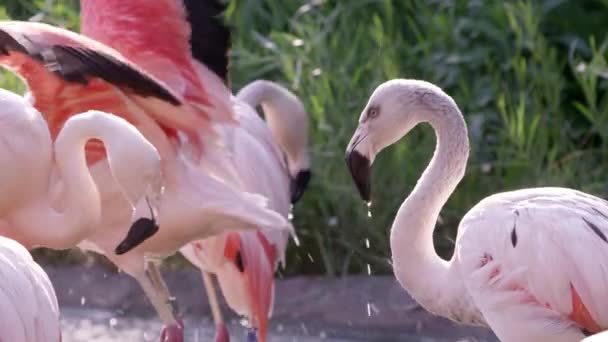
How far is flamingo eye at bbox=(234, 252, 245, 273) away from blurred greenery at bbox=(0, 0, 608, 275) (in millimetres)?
963

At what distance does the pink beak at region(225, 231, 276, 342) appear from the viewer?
5.65 metres

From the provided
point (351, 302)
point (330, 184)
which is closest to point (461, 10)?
point (330, 184)

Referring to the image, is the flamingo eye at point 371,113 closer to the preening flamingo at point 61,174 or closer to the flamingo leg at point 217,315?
the preening flamingo at point 61,174

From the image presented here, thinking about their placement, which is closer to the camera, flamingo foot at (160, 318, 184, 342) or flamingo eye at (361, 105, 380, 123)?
flamingo eye at (361, 105, 380, 123)

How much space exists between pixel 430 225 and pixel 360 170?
27 cm

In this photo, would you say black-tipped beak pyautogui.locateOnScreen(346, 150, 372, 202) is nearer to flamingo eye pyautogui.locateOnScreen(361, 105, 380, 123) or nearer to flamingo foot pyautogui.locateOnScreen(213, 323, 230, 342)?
flamingo eye pyautogui.locateOnScreen(361, 105, 380, 123)

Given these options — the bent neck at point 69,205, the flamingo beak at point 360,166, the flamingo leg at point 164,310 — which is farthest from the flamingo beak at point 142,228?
the flamingo leg at point 164,310

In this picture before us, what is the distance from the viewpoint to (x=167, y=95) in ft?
16.8

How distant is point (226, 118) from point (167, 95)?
0.53 meters

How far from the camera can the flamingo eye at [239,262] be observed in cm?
567

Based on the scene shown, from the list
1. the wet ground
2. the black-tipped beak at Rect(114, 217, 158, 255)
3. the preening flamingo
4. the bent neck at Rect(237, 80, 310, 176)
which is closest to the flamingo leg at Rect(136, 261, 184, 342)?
the preening flamingo

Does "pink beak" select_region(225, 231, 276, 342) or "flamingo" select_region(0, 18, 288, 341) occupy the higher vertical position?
"flamingo" select_region(0, 18, 288, 341)

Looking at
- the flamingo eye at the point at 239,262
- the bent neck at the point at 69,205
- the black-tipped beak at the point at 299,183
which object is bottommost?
the black-tipped beak at the point at 299,183

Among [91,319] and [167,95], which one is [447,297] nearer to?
[167,95]
